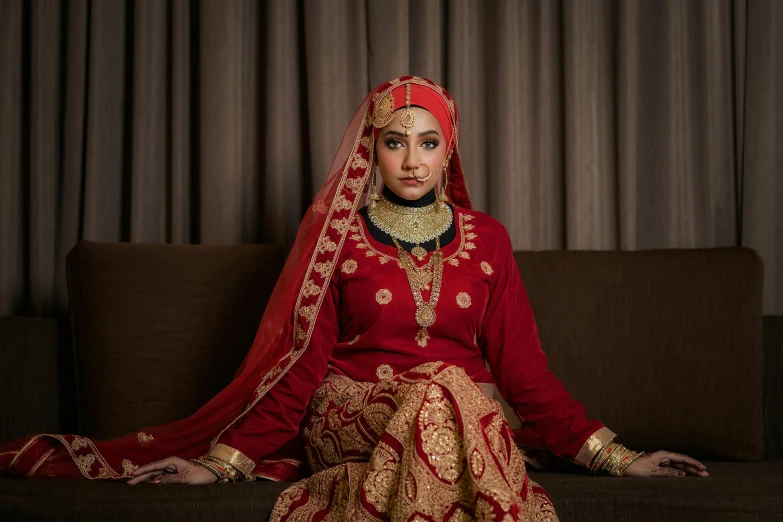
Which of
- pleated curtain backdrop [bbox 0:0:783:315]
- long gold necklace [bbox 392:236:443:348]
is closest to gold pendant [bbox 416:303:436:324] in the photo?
long gold necklace [bbox 392:236:443:348]

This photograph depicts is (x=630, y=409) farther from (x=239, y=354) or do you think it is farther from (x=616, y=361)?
(x=239, y=354)

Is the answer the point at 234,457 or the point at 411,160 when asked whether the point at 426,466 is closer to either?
the point at 234,457

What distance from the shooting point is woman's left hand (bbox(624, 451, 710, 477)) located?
189cm

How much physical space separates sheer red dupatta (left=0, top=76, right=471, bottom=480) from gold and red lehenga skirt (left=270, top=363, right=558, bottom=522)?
0.30 metres

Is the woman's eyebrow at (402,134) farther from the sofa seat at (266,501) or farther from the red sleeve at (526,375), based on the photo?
the sofa seat at (266,501)

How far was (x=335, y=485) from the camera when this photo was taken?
5.57ft

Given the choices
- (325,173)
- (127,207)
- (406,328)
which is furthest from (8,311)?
(406,328)

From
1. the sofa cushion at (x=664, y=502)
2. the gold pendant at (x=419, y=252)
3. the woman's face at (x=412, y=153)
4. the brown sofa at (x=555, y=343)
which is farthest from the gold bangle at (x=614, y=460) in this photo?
the woman's face at (x=412, y=153)

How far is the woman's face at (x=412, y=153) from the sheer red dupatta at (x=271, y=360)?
7cm

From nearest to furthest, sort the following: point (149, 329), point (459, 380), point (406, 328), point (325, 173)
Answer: point (459, 380)
point (406, 328)
point (149, 329)
point (325, 173)

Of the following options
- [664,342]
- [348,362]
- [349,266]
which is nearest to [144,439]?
[348,362]

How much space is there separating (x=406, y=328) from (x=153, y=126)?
4.27 ft

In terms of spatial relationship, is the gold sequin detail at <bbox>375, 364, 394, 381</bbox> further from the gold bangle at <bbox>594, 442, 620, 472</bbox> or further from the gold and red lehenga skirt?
the gold bangle at <bbox>594, 442, 620, 472</bbox>

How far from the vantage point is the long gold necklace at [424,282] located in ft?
6.73
